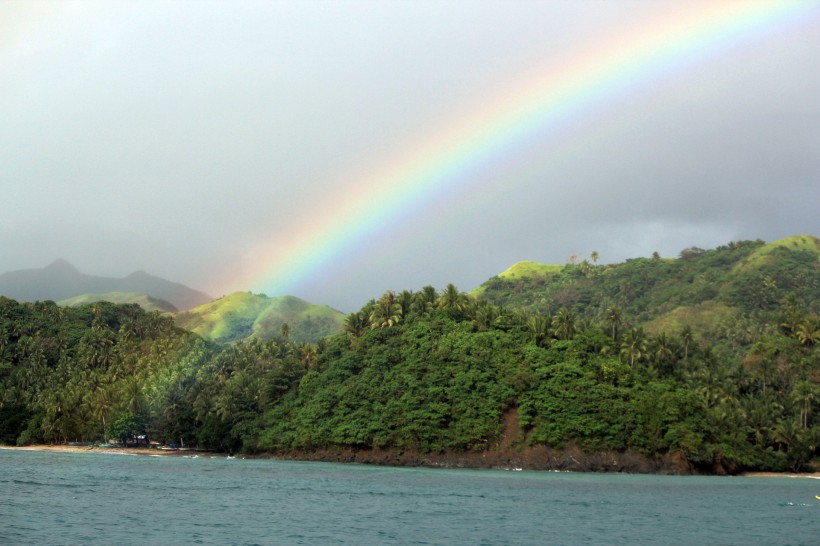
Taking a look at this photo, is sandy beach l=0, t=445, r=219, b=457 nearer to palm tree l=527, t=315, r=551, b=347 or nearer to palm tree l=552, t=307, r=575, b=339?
palm tree l=527, t=315, r=551, b=347

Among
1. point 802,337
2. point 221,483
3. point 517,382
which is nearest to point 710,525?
point 221,483

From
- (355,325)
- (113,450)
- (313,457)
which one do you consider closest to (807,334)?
(355,325)

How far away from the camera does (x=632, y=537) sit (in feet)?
166

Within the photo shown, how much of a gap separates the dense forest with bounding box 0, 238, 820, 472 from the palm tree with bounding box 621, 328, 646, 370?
0.83ft

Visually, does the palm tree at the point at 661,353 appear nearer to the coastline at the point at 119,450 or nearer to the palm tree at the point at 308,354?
the palm tree at the point at 308,354

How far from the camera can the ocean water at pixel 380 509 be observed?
48.4 metres

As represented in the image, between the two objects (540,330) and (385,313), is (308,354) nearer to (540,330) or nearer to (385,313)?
(385,313)

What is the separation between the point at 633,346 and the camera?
473ft

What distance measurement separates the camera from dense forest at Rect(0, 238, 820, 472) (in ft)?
417

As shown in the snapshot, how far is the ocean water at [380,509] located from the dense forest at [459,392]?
83.0 feet

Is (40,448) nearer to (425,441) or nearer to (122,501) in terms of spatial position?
(425,441)

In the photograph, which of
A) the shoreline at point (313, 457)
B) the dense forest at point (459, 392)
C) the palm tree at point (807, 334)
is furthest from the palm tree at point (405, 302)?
the palm tree at point (807, 334)

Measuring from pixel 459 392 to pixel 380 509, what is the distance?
241 feet

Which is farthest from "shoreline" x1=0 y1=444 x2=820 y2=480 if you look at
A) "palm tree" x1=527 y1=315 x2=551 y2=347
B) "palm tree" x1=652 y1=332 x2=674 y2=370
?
"palm tree" x1=527 y1=315 x2=551 y2=347
